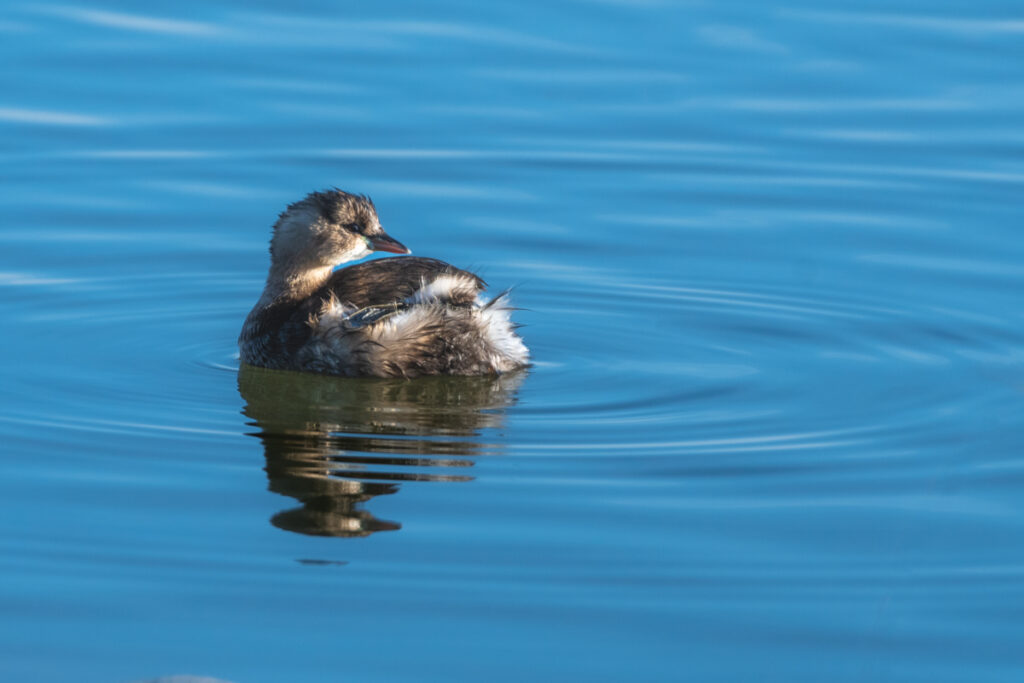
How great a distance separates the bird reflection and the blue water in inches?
1.1

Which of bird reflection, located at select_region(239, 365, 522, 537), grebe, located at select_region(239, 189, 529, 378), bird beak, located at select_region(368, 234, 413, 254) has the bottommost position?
bird reflection, located at select_region(239, 365, 522, 537)

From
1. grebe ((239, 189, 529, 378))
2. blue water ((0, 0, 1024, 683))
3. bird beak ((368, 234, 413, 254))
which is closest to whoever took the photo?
blue water ((0, 0, 1024, 683))

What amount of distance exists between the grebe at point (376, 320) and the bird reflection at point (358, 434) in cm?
9

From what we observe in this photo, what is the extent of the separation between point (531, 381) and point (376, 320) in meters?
0.81

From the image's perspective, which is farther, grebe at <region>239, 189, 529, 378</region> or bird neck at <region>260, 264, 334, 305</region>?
bird neck at <region>260, 264, 334, 305</region>

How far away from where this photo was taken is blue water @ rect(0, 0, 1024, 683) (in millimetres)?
5691

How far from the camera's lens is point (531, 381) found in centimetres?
882

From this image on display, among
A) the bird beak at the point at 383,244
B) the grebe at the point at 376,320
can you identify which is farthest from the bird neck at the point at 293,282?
the bird beak at the point at 383,244

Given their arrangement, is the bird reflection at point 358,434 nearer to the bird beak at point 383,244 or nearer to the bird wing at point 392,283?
the bird wing at point 392,283

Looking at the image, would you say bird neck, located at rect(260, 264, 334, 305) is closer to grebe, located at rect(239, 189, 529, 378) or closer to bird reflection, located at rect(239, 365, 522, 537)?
grebe, located at rect(239, 189, 529, 378)

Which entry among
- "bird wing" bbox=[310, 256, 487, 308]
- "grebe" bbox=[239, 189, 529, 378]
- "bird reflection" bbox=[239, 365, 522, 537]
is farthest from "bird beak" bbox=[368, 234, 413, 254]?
"bird reflection" bbox=[239, 365, 522, 537]

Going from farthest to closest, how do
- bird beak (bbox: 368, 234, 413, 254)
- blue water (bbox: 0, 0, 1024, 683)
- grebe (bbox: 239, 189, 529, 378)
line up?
bird beak (bbox: 368, 234, 413, 254)
grebe (bbox: 239, 189, 529, 378)
blue water (bbox: 0, 0, 1024, 683)

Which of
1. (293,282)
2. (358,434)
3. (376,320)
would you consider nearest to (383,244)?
(293,282)

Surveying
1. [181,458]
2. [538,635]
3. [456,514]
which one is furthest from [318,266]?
[538,635]
